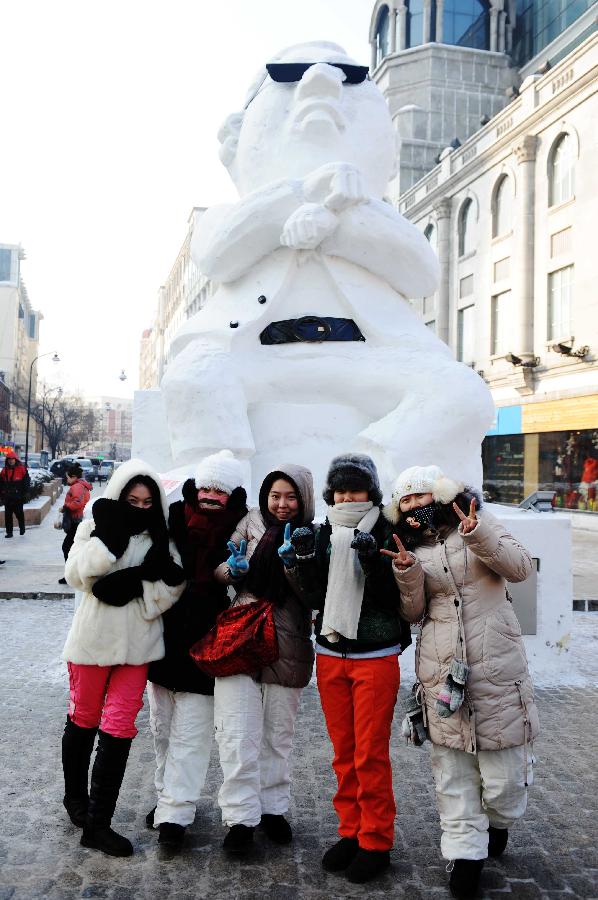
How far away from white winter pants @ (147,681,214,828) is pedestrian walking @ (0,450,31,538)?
34.1 ft

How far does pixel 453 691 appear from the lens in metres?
2.39

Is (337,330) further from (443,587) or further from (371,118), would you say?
(443,587)

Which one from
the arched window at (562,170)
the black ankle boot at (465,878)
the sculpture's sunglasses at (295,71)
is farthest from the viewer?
the arched window at (562,170)

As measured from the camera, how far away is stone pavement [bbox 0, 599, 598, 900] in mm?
2414

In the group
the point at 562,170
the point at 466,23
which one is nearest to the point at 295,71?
the point at 562,170

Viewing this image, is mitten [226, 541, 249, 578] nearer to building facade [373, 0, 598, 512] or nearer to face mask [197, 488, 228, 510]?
face mask [197, 488, 228, 510]

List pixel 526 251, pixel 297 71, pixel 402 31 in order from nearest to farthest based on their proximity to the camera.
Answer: pixel 297 71, pixel 526 251, pixel 402 31

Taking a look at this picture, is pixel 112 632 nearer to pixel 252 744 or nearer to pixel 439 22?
pixel 252 744

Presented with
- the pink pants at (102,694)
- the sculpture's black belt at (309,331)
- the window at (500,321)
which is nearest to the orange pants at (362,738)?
the pink pants at (102,694)

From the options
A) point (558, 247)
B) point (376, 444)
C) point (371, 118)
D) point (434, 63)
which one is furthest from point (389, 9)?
point (376, 444)

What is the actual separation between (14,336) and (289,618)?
71.1 metres

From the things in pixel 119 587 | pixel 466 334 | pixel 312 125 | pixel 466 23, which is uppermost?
pixel 466 23

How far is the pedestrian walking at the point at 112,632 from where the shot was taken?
271 centimetres

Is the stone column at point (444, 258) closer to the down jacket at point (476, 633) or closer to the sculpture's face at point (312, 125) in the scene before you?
the sculpture's face at point (312, 125)
